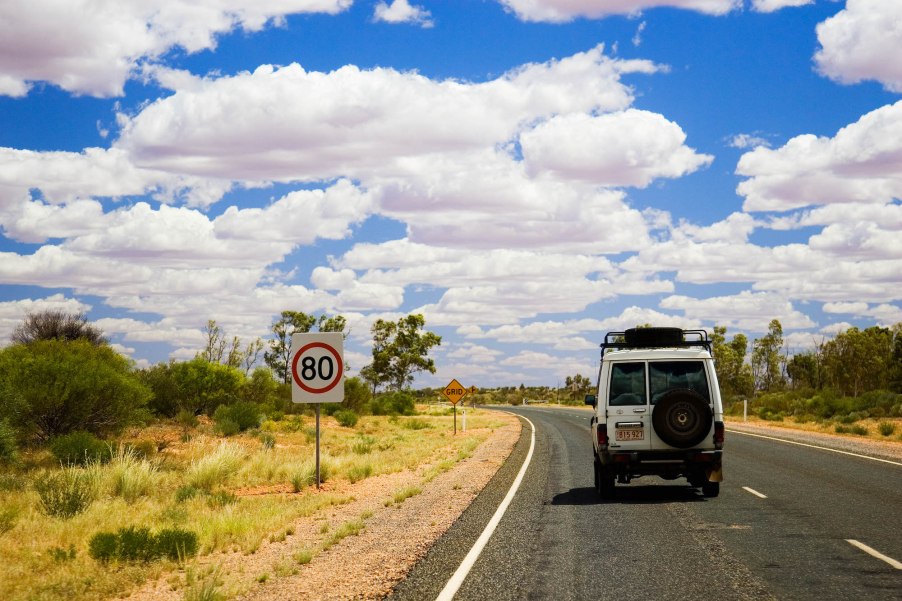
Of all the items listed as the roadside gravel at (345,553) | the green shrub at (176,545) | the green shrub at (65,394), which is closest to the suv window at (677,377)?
the roadside gravel at (345,553)

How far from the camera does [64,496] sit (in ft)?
43.3

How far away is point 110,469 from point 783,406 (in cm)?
4923

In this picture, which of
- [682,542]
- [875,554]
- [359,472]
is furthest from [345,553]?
[359,472]

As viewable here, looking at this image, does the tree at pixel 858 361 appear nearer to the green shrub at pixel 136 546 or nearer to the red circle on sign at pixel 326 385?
the red circle on sign at pixel 326 385

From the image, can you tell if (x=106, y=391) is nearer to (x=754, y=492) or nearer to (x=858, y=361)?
(x=754, y=492)

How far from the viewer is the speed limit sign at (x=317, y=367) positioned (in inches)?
622

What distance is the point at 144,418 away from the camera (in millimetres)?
27266

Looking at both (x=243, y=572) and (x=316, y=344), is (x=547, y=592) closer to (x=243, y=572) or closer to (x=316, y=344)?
(x=243, y=572)

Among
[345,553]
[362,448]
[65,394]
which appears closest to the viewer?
[345,553]

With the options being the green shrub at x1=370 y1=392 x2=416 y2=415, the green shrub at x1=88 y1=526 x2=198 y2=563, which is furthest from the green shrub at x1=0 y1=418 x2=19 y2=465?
the green shrub at x1=370 y1=392 x2=416 y2=415

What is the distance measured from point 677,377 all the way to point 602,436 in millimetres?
1529

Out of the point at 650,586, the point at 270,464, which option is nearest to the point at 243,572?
the point at 650,586

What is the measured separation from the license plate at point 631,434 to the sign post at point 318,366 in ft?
15.8

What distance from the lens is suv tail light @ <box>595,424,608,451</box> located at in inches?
566
